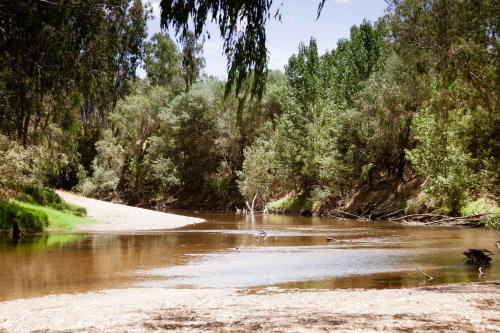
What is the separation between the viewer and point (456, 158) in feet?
109

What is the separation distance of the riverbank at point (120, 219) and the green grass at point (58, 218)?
58 centimetres

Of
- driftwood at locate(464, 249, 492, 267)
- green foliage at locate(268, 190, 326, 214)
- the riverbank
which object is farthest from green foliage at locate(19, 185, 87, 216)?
green foliage at locate(268, 190, 326, 214)

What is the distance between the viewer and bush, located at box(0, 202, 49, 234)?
→ 1156 inches

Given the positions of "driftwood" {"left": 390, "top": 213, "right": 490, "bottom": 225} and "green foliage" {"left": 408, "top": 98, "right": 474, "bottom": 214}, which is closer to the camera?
"green foliage" {"left": 408, "top": 98, "right": 474, "bottom": 214}

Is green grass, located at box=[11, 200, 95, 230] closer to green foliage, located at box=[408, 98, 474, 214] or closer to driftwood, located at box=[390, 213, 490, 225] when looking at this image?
green foliage, located at box=[408, 98, 474, 214]

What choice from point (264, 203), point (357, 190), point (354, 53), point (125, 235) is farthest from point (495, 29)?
point (264, 203)

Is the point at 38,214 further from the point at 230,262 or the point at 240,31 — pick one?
the point at 240,31

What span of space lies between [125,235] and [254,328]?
2488cm

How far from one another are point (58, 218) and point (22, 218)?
14.0ft

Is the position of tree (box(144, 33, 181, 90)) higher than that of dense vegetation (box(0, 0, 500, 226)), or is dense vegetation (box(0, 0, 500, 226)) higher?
tree (box(144, 33, 181, 90))

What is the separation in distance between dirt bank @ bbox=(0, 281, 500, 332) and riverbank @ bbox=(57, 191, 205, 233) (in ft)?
74.9

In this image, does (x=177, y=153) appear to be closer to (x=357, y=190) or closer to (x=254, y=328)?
(x=357, y=190)

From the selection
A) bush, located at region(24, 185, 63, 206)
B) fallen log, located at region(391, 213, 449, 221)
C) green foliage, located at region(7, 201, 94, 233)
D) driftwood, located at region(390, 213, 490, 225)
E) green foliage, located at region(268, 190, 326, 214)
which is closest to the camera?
green foliage, located at region(7, 201, 94, 233)

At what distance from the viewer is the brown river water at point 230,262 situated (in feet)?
52.4
